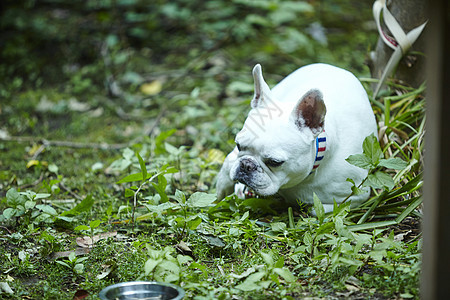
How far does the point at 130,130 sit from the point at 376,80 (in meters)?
2.04

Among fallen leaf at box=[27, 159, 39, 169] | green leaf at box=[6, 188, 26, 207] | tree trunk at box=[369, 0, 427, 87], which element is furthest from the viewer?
fallen leaf at box=[27, 159, 39, 169]

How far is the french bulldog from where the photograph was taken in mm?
2396

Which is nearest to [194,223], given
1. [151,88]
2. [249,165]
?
[249,165]

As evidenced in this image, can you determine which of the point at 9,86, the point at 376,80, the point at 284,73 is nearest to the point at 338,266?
the point at 376,80

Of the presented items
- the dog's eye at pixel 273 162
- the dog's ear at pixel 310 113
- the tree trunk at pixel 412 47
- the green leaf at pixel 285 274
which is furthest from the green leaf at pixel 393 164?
the tree trunk at pixel 412 47

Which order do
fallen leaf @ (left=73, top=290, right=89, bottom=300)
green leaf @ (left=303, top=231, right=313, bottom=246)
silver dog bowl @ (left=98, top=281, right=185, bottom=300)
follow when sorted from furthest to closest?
green leaf @ (left=303, top=231, right=313, bottom=246) → fallen leaf @ (left=73, top=290, right=89, bottom=300) → silver dog bowl @ (left=98, top=281, right=185, bottom=300)

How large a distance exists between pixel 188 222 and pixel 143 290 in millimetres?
529

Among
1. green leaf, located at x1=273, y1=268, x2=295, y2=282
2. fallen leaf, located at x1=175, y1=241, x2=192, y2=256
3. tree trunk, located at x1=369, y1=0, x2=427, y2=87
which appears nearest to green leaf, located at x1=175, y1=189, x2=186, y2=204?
fallen leaf, located at x1=175, y1=241, x2=192, y2=256

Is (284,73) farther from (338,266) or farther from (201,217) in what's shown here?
(338,266)

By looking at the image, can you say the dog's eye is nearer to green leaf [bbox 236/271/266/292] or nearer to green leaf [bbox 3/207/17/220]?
green leaf [bbox 236/271/266/292]

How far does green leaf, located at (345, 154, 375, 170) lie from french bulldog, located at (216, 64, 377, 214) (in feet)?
0.56

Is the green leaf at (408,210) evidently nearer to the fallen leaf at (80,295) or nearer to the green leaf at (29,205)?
the fallen leaf at (80,295)

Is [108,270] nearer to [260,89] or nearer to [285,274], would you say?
[285,274]

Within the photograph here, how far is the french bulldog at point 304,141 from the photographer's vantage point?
2.40 metres
